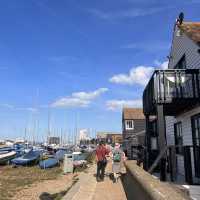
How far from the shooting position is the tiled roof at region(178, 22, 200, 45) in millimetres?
15502

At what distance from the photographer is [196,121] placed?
14617 millimetres

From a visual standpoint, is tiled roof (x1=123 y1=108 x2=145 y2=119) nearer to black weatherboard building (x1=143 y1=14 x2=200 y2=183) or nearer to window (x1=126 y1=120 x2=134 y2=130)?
window (x1=126 y1=120 x2=134 y2=130)

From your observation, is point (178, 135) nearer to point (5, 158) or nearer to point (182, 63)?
point (182, 63)

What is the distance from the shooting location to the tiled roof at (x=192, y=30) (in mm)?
15502

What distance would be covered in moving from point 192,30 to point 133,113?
42.9m

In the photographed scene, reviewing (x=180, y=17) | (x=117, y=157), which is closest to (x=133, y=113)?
(x=180, y=17)

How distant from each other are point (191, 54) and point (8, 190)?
11601 millimetres

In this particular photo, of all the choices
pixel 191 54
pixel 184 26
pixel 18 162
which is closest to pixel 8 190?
pixel 191 54

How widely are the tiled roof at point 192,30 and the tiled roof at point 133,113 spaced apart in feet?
130

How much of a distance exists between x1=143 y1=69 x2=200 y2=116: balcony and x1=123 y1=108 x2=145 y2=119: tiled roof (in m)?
43.6

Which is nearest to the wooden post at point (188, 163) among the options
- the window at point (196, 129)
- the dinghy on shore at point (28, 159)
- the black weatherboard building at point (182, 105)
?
the black weatherboard building at point (182, 105)

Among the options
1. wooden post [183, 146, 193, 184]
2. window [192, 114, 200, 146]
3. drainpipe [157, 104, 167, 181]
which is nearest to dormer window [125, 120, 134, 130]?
window [192, 114, 200, 146]

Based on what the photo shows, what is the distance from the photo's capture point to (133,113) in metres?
59.5

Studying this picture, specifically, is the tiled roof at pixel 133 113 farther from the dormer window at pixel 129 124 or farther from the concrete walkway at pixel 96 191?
the concrete walkway at pixel 96 191
